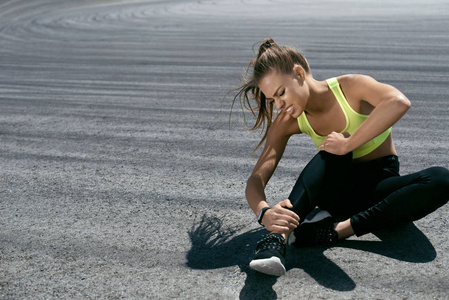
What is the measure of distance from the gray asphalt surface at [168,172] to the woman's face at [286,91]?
73 cm

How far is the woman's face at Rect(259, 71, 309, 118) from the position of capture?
9.14 ft

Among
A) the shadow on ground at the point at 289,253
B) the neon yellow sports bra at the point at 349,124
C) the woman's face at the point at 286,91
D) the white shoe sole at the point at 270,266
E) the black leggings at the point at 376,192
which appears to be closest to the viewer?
the white shoe sole at the point at 270,266

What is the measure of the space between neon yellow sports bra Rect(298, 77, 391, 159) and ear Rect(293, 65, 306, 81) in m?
0.19

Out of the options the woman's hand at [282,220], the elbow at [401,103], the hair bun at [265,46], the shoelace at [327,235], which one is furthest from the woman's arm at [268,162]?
the elbow at [401,103]

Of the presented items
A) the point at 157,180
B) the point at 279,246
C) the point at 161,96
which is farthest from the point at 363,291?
the point at 161,96

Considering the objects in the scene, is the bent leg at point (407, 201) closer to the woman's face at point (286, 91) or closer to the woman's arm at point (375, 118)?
the woman's arm at point (375, 118)

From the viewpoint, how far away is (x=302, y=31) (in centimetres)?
1123

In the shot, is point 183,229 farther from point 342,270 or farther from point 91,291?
point 342,270

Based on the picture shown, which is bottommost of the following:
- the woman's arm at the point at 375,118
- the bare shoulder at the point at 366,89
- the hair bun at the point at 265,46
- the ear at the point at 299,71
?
the woman's arm at the point at 375,118

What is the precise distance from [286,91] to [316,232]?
0.72m

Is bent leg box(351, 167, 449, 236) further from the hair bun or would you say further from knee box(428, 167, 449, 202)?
the hair bun

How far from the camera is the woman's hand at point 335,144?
272 cm

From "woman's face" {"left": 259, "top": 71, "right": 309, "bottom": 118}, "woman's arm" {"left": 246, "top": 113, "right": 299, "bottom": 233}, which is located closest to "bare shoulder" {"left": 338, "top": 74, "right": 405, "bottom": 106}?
"woman's face" {"left": 259, "top": 71, "right": 309, "bottom": 118}

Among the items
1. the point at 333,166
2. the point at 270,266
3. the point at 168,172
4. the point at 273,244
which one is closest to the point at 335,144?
the point at 333,166
